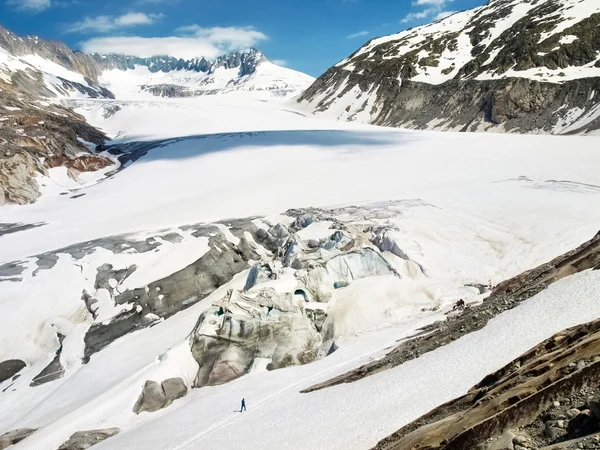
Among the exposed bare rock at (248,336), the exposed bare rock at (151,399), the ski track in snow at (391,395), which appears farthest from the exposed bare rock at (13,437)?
the exposed bare rock at (248,336)

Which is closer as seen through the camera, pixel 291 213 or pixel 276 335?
pixel 276 335

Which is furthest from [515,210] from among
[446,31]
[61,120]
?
[446,31]

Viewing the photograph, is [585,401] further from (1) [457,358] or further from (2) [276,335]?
(2) [276,335]

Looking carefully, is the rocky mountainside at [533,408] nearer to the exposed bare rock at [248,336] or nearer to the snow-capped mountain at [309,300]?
the snow-capped mountain at [309,300]

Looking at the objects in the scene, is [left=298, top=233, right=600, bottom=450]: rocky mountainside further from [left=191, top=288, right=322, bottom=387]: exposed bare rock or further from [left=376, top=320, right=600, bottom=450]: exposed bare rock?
[left=191, top=288, right=322, bottom=387]: exposed bare rock

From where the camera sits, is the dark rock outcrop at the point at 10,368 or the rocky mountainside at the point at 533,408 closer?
the rocky mountainside at the point at 533,408

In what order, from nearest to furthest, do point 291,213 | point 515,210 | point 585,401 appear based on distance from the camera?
point 585,401 → point 515,210 → point 291,213

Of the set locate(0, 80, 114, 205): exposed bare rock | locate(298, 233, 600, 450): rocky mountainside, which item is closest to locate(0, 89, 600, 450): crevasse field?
locate(298, 233, 600, 450): rocky mountainside
